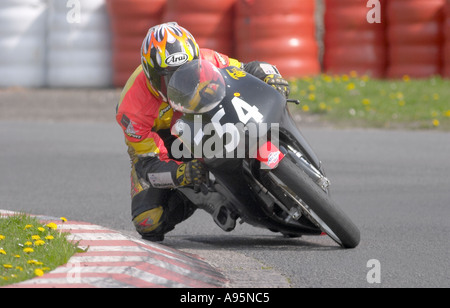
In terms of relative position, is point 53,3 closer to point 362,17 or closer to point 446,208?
point 362,17

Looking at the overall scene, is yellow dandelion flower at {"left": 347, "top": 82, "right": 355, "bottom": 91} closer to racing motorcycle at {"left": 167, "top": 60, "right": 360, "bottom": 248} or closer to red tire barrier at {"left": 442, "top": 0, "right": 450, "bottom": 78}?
red tire barrier at {"left": 442, "top": 0, "right": 450, "bottom": 78}

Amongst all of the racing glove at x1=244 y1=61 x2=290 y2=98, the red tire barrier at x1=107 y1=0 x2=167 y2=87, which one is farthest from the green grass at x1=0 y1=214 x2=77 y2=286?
the red tire barrier at x1=107 y1=0 x2=167 y2=87

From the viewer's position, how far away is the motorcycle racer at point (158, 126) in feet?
17.2

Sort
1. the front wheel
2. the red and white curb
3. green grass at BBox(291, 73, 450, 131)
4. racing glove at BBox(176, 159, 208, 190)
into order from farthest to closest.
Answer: green grass at BBox(291, 73, 450, 131)
racing glove at BBox(176, 159, 208, 190)
the front wheel
the red and white curb

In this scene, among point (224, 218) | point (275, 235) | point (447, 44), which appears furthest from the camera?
point (447, 44)

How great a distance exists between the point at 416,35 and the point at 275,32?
201 cm

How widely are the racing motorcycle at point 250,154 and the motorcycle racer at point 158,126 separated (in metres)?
0.21

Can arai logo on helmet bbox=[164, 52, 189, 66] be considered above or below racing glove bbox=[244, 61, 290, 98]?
above

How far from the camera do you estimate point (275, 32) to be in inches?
518

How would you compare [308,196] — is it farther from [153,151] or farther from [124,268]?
[124,268]

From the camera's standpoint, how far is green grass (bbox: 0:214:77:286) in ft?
14.3

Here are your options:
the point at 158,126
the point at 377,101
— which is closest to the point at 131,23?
the point at 377,101

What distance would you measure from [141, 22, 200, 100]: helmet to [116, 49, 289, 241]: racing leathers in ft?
0.44
